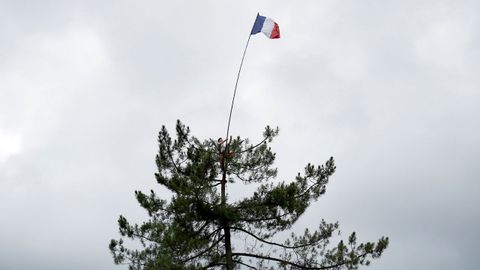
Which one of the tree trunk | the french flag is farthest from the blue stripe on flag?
the tree trunk

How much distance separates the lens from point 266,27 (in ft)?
69.5

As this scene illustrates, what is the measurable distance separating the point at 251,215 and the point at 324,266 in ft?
10.9

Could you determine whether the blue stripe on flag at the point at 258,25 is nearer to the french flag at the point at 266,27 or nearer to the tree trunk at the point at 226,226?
the french flag at the point at 266,27

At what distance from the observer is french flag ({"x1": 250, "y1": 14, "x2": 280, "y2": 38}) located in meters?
21.1

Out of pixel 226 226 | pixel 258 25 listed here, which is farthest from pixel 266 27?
pixel 226 226

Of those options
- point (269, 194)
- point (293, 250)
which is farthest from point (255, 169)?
point (293, 250)

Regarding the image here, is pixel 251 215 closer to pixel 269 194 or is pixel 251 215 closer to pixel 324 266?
pixel 269 194

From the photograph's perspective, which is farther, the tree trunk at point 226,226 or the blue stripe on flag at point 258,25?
the blue stripe on flag at point 258,25

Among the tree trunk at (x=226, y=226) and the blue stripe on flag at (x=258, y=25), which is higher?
the blue stripe on flag at (x=258, y=25)

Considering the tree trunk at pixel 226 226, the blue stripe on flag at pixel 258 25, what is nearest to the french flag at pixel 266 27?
the blue stripe on flag at pixel 258 25

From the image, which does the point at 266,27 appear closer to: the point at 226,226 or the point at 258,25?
the point at 258,25

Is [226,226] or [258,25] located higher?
[258,25]

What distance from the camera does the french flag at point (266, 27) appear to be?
69.2 ft

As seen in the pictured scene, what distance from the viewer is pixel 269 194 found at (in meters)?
20.1
